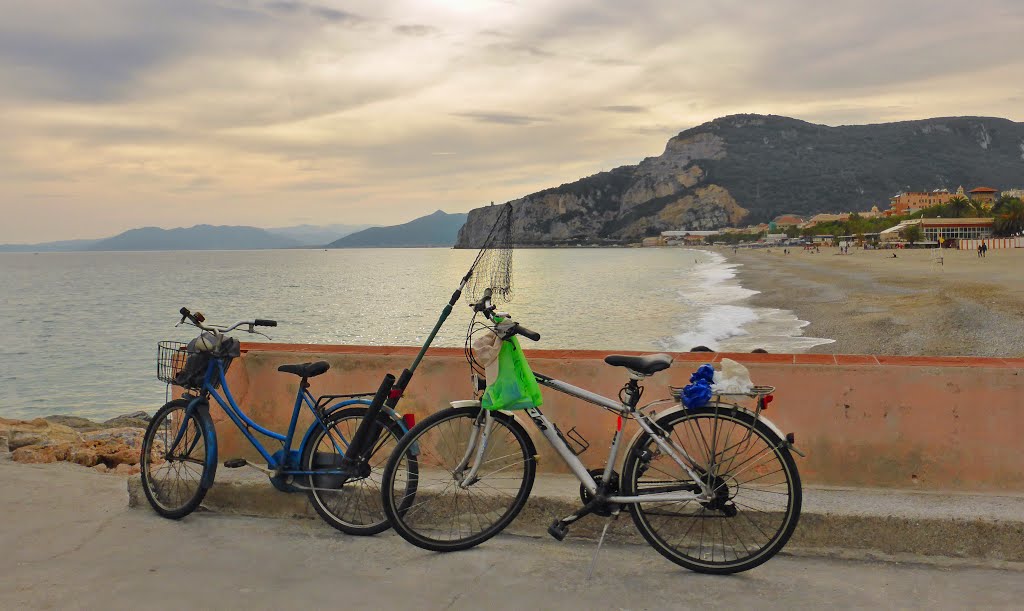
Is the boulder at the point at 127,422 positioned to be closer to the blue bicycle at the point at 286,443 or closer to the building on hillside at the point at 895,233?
the blue bicycle at the point at 286,443

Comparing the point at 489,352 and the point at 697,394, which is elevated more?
the point at 489,352

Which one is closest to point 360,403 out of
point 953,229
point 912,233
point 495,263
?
point 495,263

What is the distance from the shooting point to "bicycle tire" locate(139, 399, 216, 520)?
5.20 metres

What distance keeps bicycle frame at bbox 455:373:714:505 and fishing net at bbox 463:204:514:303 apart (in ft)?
1.98

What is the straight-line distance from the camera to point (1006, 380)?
454 centimetres

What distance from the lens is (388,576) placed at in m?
4.21

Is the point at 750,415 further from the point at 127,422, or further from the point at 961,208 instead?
the point at 961,208

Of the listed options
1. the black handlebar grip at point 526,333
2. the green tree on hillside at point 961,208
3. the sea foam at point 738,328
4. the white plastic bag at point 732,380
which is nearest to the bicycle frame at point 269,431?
the black handlebar grip at point 526,333

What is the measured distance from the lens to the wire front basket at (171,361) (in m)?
5.26

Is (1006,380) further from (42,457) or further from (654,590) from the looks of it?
(42,457)

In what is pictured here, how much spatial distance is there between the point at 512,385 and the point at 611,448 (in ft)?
1.94

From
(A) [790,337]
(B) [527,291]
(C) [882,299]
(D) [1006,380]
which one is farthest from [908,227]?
(D) [1006,380]

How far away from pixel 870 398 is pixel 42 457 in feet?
24.7

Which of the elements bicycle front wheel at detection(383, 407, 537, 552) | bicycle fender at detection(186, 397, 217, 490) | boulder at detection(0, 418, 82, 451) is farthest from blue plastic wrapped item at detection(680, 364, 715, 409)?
boulder at detection(0, 418, 82, 451)
